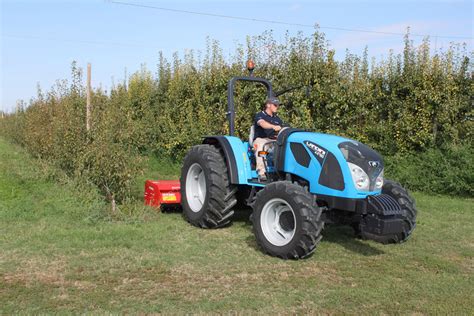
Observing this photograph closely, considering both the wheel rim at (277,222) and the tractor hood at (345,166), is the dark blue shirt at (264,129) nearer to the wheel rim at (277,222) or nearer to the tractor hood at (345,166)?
the tractor hood at (345,166)

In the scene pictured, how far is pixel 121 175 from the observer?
754cm

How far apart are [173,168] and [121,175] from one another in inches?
229

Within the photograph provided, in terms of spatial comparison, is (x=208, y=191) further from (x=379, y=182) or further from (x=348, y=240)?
(x=379, y=182)

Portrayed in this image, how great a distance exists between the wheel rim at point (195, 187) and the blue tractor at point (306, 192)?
60 centimetres

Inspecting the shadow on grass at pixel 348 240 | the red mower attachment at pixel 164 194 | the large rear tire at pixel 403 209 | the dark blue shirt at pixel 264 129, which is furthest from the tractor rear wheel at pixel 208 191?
the large rear tire at pixel 403 209

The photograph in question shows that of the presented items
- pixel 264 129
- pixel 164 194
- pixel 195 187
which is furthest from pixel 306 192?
pixel 164 194

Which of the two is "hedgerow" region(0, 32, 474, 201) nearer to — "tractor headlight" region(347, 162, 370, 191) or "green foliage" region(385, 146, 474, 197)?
"green foliage" region(385, 146, 474, 197)

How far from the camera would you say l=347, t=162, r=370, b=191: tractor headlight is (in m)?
5.22

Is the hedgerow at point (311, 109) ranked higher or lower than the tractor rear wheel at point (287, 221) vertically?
higher

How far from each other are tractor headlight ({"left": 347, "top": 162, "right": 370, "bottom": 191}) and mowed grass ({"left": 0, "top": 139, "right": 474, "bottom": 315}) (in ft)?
2.85

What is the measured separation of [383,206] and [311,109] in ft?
19.9

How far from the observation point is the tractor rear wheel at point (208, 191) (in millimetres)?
6551

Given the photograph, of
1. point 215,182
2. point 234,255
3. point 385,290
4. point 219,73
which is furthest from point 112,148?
point 219,73

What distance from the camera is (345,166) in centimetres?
522
